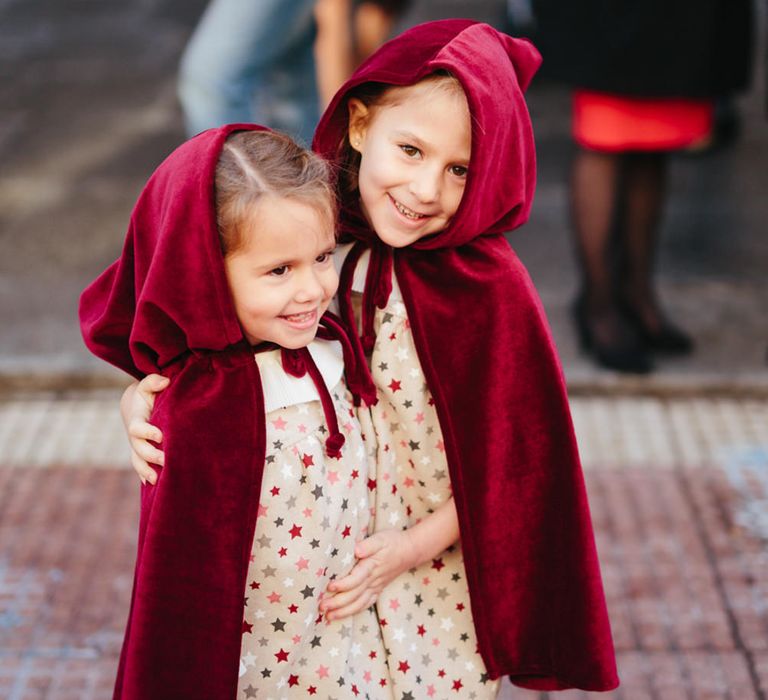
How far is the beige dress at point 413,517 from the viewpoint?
1939 mm

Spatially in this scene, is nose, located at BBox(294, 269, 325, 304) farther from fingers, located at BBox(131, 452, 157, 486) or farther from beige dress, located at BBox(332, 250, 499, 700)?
fingers, located at BBox(131, 452, 157, 486)

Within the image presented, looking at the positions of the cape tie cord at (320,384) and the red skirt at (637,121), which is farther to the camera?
the red skirt at (637,121)

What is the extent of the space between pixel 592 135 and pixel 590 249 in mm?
404

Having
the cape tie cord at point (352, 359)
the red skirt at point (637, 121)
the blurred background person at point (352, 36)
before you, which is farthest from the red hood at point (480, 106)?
the blurred background person at point (352, 36)

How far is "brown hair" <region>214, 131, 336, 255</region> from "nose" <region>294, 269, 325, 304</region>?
0.09 metres

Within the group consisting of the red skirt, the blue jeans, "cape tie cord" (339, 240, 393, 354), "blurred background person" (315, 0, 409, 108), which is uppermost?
"cape tie cord" (339, 240, 393, 354)

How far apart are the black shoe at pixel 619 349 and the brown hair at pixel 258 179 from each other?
2.62 m

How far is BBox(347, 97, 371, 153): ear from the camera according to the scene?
1952mm

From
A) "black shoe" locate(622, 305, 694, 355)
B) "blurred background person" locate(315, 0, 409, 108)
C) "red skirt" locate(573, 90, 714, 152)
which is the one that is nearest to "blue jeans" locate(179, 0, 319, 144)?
"blurred background person" locate(315, 0, 409, 108)

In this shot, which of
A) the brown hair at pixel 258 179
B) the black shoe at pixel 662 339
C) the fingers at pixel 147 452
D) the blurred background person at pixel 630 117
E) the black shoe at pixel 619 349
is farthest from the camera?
the black shoe at pixel 662 339

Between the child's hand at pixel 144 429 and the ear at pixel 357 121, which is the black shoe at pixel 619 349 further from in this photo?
the child's hand at pixel 144 429

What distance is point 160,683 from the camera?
5.82 ft

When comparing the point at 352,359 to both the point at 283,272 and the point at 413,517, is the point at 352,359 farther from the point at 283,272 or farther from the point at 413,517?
the point at 413,517

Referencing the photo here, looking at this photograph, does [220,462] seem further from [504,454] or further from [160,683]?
[504,454]
